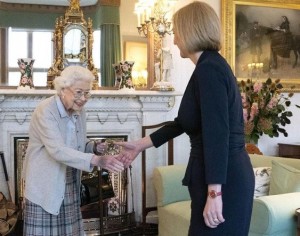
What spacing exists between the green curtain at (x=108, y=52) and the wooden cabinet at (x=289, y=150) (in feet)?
6.40

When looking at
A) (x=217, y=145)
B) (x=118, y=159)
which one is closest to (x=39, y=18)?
(x=118, y=159)

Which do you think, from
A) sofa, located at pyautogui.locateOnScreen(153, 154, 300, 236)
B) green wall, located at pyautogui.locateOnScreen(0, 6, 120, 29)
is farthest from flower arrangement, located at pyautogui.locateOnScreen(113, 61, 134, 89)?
sofa, located at pyautogui.locateOnScreen(153, 154, 300, 236)

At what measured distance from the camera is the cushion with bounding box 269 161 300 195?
2.76 metres

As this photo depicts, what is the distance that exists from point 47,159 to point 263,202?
119 cm

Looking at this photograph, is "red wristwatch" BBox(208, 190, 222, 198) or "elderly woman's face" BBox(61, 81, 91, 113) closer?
"red wristwatch" BBox(208, 190, 222, 198)

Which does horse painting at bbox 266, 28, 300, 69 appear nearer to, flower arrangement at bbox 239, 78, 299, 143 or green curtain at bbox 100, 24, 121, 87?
flower arrangement at bbox 239, 78, 299, 143

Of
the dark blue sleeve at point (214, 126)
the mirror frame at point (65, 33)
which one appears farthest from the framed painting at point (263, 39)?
the dark blue sleeve at point (214, 126)

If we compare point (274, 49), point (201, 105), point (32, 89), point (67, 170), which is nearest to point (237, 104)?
point (201, 105)

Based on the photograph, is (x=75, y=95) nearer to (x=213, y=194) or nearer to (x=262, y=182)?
(x=213, y=194)

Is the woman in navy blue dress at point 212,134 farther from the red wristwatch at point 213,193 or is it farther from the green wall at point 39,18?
the green wall at point 39,18

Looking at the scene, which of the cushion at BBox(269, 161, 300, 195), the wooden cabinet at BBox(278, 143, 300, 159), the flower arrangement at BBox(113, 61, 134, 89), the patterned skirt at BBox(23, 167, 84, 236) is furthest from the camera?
the wooden cabinet at BBox(278, 143, 300, 159)

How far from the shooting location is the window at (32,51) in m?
3.85

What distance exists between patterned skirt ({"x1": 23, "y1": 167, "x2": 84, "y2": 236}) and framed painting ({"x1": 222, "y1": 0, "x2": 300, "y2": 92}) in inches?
106

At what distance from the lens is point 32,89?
3.76m
